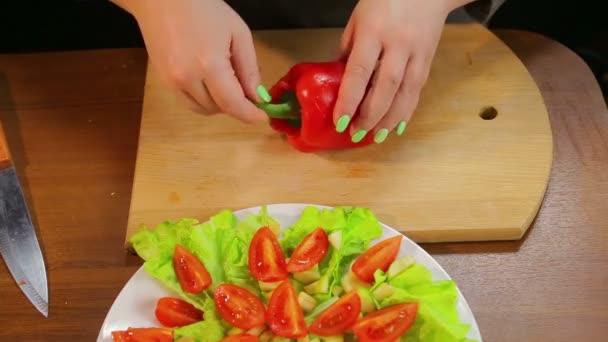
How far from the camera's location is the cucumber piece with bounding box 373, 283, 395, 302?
2.86 ft

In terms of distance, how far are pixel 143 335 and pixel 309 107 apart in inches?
17.5

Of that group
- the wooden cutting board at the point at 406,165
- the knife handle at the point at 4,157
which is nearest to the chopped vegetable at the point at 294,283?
the wooden cutting board at the point at 406,165

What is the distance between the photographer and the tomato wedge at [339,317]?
843 mm

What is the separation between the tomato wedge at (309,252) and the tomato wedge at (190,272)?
0.12m

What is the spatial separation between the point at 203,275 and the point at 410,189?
0.37m

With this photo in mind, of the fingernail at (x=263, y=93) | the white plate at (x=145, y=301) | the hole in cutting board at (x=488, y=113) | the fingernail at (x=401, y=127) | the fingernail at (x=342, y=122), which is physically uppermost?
the fingernail at (x=263, y=93)

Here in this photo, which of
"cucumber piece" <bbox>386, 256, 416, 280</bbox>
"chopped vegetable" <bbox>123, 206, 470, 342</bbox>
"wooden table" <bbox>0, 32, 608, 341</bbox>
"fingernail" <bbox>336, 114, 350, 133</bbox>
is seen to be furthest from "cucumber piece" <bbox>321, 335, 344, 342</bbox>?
"fingernail" <bbox>336, 114, 350, 133</bbox>

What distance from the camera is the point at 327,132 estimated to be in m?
1.10

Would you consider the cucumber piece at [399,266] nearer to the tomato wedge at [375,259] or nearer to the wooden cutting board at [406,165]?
the tomato wedge at [375,259]

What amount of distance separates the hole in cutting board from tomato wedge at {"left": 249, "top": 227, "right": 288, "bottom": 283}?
0.49m

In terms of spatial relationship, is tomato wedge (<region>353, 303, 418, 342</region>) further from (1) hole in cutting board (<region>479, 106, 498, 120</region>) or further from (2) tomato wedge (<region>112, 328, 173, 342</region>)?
(1) hole in cutting board (<region>479, 106, 498, 120</region>)

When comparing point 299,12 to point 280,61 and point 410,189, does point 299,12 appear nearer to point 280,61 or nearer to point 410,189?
point 280,61

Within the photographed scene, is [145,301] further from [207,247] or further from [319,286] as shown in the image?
[319,286]

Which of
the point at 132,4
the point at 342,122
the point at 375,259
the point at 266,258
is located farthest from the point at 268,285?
the point at 132,4
